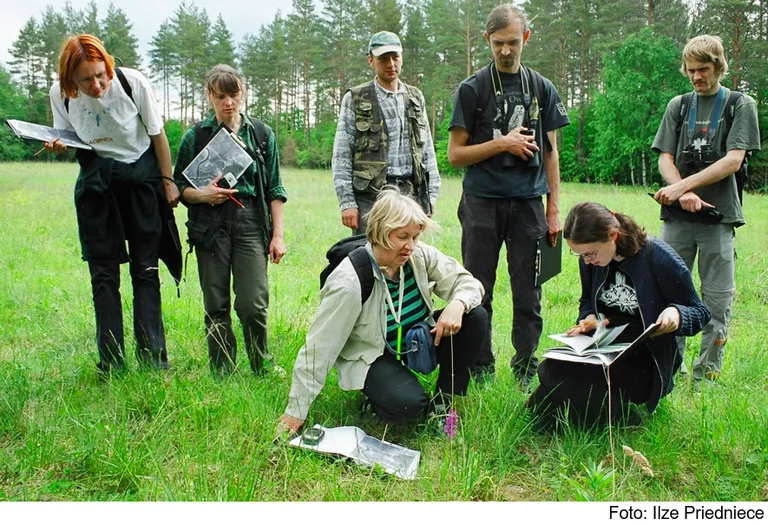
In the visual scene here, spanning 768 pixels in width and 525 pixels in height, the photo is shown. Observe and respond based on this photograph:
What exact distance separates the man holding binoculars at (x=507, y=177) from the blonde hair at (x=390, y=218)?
98 centimetres

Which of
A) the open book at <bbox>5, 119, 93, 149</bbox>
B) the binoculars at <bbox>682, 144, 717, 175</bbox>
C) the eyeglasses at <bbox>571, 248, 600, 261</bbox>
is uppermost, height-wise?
the open book at <bbox>5, 119, 93, 149</bbox>

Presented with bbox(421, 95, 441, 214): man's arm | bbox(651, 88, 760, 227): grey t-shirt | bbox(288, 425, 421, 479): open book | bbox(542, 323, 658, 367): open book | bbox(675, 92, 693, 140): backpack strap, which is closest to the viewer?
bbox(288, 425, 421, 479): open book

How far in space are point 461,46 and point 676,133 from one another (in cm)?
2823

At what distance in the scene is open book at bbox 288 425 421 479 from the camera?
2852mm

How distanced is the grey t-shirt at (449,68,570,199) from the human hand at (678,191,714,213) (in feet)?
2.85

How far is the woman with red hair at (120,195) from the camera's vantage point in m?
3.67

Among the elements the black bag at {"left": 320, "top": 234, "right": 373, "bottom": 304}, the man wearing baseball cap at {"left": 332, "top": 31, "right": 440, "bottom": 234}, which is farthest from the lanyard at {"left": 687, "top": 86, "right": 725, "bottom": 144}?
the black bag at {"left": 320, "top": 234, "right": 373, "bottom": 304}

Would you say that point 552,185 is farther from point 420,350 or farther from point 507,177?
point 420,350

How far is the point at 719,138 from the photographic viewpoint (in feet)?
13.2

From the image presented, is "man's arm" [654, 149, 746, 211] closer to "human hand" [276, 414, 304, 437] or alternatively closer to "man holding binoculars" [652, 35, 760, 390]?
"man holding binoculars" [652, 35, 760, 390]

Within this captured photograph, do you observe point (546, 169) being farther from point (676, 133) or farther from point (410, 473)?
point (410, 473)

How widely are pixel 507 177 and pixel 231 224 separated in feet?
5.77

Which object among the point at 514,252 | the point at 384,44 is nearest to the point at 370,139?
the point at 384,44

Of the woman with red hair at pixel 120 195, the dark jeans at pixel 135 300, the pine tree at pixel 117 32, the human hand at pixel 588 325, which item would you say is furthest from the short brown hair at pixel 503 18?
the pine tree at pixel 117 32
